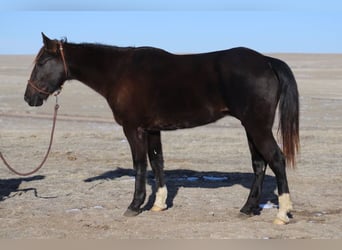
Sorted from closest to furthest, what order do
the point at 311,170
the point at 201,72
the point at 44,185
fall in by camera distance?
Result: the point at 201,72 → the point at 44,185 → the point at 311,170

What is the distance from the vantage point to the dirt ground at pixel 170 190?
24.2ft

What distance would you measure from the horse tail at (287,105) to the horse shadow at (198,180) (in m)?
1.83

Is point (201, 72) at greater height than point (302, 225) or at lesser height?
greater

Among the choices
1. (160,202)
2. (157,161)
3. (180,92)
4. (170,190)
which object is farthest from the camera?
(170,190)

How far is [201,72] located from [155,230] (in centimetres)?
224

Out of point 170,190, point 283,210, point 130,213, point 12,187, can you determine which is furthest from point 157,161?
point 12,187

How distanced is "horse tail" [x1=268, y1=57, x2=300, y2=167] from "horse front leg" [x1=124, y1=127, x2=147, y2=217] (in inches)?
80.0

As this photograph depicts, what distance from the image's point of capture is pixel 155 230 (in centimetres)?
741

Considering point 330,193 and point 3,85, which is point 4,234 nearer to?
point 330,193

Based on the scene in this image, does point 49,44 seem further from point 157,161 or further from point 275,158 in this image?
point 275,158

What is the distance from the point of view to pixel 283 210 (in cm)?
758

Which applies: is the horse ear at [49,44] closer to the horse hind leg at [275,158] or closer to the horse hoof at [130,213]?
the horse hoof at [130,213]

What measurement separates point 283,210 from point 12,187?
527cm

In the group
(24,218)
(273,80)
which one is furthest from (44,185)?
(273,80)
